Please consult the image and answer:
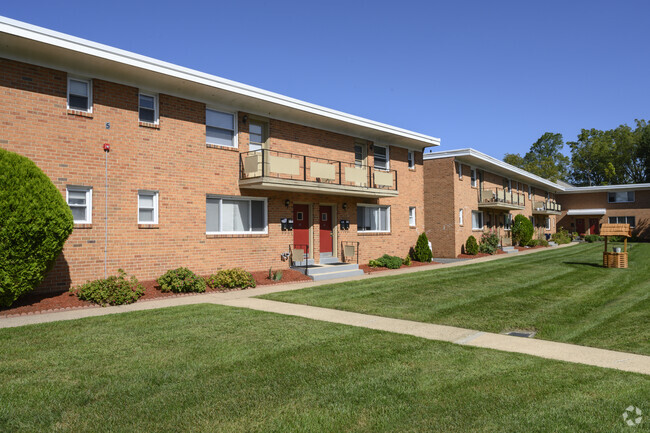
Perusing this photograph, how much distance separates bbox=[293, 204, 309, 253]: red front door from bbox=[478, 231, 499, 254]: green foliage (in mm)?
14945

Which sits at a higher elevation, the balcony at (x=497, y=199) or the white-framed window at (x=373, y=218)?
the balcony at (x=497, y=199)


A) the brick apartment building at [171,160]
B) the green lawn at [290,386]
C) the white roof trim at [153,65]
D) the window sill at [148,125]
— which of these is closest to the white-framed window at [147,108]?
the brick apartment building at [171,160]

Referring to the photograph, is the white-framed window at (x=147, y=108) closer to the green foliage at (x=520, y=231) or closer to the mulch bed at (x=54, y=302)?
the mulch bed at (x=54, y=302)

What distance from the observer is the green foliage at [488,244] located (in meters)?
28.9

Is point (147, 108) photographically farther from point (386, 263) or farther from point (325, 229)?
point (386, 263)

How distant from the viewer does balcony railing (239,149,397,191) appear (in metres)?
15.7

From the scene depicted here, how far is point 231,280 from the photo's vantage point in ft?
44.9

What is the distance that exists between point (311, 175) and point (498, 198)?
1929 cm

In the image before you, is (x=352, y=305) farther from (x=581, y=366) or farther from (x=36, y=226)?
(x=36, y=226)

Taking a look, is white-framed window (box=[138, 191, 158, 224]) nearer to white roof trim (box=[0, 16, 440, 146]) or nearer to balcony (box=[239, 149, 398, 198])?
balcony (box=[239, 149, 398, 198])

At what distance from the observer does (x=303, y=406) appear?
4590 mm

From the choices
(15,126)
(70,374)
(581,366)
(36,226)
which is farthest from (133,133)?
(581,366)

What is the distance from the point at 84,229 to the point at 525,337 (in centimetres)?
1086

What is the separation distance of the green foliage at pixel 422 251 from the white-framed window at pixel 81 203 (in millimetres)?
15392
